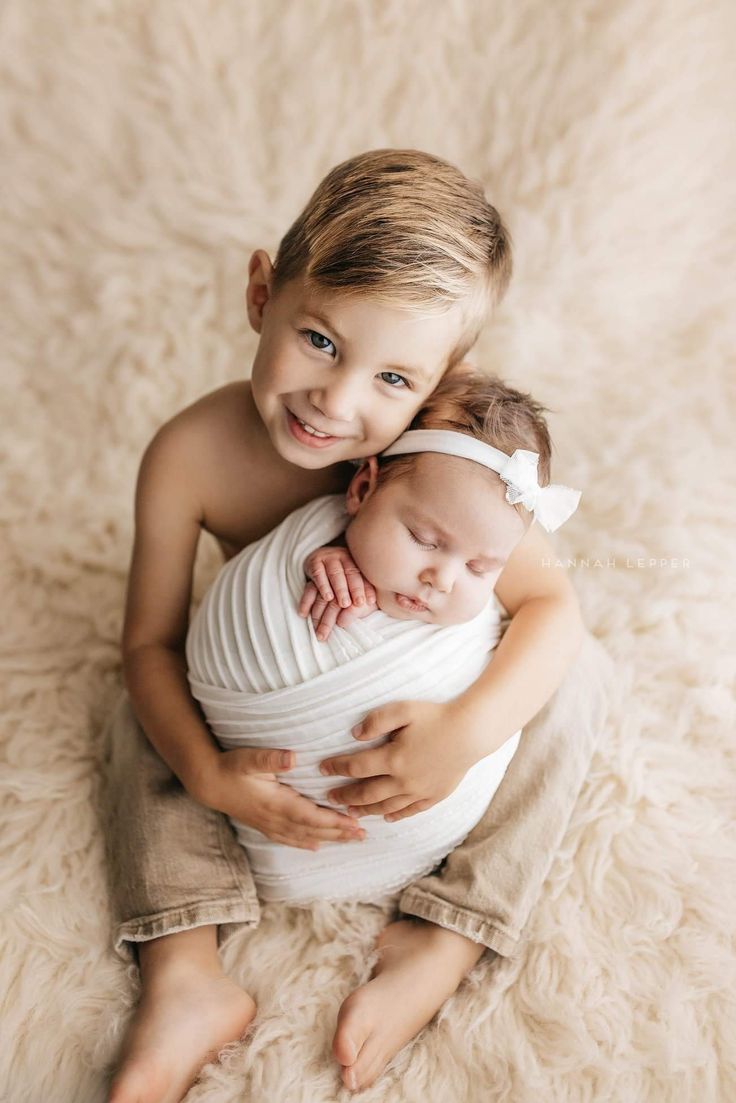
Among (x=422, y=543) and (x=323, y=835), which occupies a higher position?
(x=422, y=543)

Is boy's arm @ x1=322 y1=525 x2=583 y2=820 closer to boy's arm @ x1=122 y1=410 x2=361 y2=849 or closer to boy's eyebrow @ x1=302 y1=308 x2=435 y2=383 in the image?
boy's arm @ x1=122 y1=410 x2=361 y2=849

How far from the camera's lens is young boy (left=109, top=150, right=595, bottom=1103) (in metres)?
0.87

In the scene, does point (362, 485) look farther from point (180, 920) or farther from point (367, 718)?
point (180, 920)

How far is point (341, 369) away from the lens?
881 millimetres

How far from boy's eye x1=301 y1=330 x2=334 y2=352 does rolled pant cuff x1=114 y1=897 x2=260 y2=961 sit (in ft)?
1.74

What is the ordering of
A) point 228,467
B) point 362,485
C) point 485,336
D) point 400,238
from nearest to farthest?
point 400,238 < point 362,485 < point 228,467 < point 485,336

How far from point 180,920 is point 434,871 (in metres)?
0.26

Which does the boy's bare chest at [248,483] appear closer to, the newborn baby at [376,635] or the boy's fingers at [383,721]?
the newborn baby at [376,635]

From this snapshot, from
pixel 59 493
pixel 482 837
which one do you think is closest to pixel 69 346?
pixel 59 493

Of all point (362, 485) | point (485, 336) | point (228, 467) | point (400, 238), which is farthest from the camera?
point (485, 336)

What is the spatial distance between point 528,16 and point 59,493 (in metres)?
0.89

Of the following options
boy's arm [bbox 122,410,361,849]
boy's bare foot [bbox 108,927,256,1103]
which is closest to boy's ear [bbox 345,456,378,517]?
boy's arm [bbox 122,410,361,849]

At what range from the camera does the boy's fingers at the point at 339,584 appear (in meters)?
0.89

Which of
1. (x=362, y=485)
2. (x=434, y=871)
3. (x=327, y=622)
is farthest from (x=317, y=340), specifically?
(x=434, y=871)
